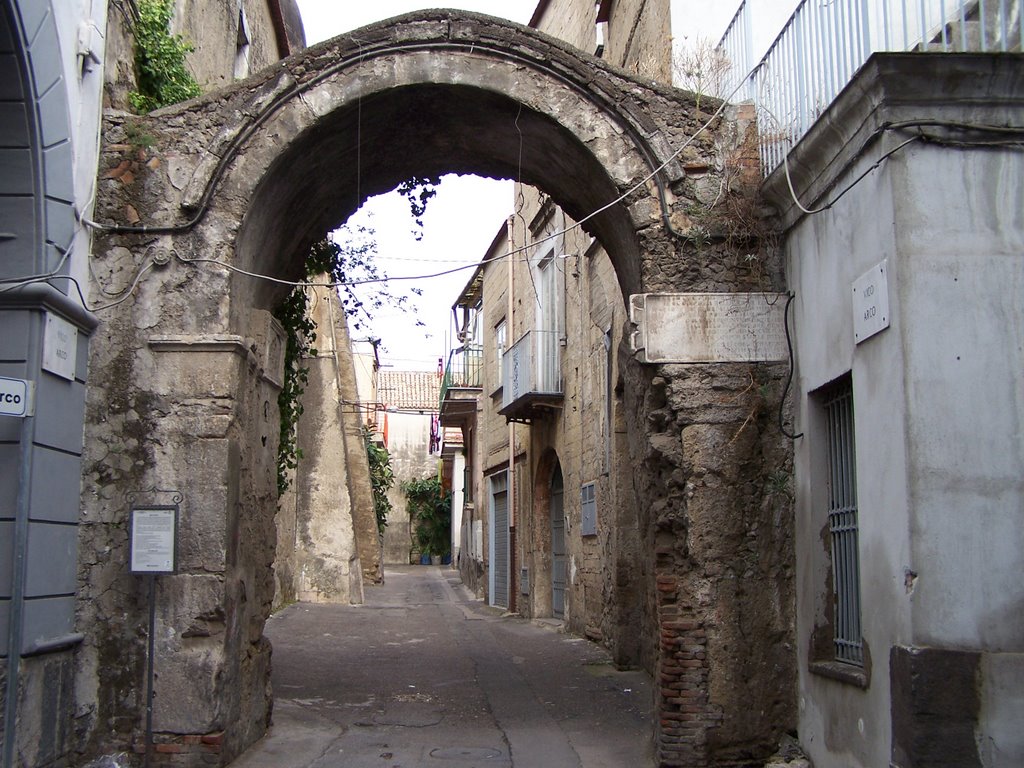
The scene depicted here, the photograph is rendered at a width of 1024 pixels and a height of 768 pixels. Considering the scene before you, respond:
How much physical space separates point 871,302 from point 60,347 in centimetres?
482

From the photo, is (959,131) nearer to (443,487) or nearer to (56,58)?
(56,58)

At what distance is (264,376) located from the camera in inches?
314

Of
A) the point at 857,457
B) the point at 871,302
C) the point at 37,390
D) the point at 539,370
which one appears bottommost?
the point at 857,457

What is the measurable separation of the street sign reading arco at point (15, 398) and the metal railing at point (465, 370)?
1664cm

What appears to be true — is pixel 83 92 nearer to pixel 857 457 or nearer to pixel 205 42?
pixel 205 42

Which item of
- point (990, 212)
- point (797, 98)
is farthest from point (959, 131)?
point (797, 98)

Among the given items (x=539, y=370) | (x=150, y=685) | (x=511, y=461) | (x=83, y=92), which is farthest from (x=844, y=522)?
(x=511, y=461)

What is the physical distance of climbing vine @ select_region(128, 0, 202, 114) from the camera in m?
8.11

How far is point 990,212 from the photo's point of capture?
513 cm

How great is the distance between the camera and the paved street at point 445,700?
725cm

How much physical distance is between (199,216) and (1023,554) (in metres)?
5.42

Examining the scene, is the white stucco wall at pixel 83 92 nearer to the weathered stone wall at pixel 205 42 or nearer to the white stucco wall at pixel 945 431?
the weathered stone wall at pixel 205 42

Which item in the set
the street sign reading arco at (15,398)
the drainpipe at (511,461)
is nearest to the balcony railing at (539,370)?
the drainpipe at (511,461)

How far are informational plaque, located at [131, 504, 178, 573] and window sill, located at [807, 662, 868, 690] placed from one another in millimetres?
4003
